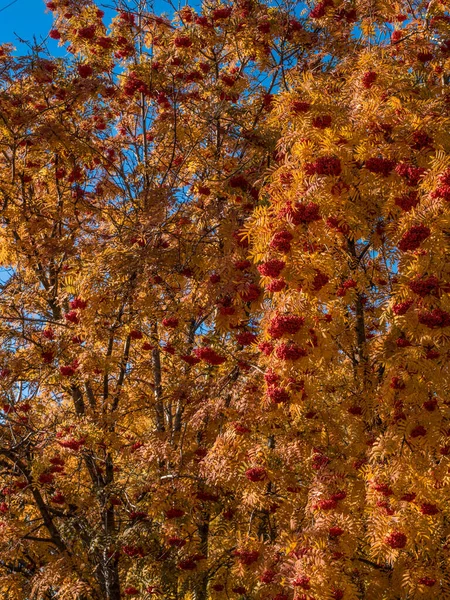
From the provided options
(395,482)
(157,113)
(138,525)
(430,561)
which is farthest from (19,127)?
(430,561)

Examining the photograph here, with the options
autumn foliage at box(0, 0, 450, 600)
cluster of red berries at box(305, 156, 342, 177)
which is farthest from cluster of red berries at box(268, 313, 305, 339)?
cluster of red berries at box(305, 156, 342, 177)

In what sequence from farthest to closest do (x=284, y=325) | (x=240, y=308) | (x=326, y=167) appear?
1. (x=240, y=308)
2. (x=326, y=167)
3. (x=284, y=325)

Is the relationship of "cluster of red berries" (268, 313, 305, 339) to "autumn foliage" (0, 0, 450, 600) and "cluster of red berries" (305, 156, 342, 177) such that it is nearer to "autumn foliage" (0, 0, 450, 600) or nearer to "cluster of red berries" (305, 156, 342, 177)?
"autumn foliage" (0, 0, 450, 600)

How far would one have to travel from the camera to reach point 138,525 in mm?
5566

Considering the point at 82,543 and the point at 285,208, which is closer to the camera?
the point at 285,208

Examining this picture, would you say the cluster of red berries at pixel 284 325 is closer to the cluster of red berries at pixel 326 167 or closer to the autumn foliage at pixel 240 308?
the autumn foliage at pixel 240 308

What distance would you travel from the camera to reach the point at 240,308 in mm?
5219

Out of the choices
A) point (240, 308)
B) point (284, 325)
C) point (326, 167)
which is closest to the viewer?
point (284, 325)

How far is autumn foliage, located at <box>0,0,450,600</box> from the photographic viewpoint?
4.38m

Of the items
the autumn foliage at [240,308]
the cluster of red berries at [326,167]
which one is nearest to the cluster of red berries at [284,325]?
the autumn foliage at [240,308]

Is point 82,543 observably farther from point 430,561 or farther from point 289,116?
point 289,116

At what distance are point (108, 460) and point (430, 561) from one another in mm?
3810

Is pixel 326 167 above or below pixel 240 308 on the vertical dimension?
above

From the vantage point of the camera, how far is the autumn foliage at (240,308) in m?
4.38
